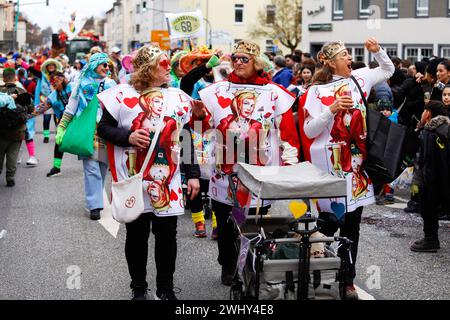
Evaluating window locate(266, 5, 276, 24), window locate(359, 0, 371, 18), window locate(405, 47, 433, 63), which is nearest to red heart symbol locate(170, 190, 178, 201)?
window locate(405, 47, 433, 63)

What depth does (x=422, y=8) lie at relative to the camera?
118ft

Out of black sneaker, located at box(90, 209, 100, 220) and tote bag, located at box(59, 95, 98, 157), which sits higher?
tote bag, located at box(59, 95, 98, 157)

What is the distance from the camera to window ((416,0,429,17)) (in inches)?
1404

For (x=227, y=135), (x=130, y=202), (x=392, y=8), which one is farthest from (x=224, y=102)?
(x=392, y=8)

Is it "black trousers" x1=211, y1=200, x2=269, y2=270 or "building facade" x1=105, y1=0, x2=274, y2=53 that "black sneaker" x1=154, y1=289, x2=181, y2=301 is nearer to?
"black trousers" x1=211, y1=200, x2=269, y2=270

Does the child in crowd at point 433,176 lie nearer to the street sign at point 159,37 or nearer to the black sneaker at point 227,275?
the black sneaker at point 227,275

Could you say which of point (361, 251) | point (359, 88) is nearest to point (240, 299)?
point (359, 88)

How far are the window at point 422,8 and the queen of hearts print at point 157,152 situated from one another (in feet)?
106

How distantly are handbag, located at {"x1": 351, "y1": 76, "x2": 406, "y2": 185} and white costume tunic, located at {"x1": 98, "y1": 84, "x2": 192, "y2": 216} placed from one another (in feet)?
4.64

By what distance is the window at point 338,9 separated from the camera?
134 ft

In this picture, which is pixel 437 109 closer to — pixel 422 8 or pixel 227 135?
pixel 227 135

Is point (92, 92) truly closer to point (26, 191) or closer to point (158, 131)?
point (26, 191)

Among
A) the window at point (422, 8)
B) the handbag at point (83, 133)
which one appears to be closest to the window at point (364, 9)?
the window at point (422, 8)
